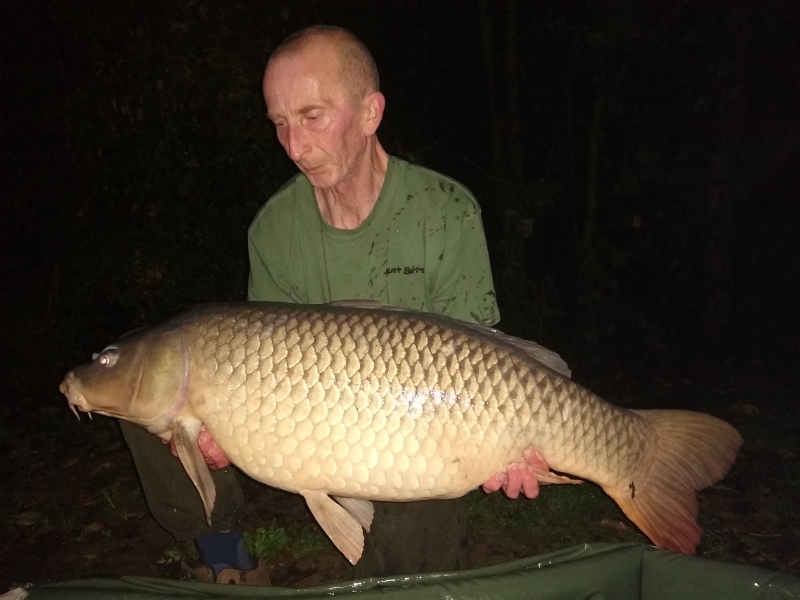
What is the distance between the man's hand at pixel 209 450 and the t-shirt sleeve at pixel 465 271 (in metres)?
0.79

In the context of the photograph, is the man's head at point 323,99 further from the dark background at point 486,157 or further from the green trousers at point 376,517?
the dark background at point 486,157

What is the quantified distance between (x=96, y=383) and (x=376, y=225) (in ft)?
2.86

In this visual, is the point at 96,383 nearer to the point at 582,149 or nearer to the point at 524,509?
the point at 524,509

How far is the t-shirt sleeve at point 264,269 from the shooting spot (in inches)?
84.8

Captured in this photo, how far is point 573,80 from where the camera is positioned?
18.4ft

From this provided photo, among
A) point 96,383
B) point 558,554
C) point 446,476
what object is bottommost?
point 558,554

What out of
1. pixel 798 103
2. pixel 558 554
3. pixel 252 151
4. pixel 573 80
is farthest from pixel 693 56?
pixel 558 554

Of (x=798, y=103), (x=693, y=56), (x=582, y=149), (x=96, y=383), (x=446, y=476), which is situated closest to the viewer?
(x=446, y=476)

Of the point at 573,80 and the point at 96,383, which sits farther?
the point at 573,80

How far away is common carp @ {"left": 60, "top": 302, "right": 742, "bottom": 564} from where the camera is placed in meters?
1.50

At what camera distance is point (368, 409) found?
1492mm

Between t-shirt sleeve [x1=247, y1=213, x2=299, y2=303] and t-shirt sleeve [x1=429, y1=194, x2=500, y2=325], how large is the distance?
1.62 feet

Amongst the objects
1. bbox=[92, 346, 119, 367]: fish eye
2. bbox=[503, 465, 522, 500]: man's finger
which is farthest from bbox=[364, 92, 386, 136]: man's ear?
bbox=[503, 465, 522, 500]: man's finger

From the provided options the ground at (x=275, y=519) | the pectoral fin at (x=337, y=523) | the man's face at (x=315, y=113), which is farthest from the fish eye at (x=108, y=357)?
the ground at (x=275, y=519)
